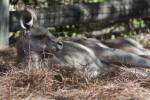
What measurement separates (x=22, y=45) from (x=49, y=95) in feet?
3.43

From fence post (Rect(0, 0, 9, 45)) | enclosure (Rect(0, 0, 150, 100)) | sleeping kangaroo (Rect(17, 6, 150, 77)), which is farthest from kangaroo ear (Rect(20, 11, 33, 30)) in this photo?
fence post (Rect(0, 0, 9, 45))

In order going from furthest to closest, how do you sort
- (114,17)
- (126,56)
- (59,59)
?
1. (114,17)
2. (126,56)
3. (59,59)

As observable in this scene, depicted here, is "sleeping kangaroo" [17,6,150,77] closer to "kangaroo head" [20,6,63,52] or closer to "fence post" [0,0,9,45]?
"kangaroo head" [20,6,63,52]

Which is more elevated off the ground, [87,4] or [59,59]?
[87,4]

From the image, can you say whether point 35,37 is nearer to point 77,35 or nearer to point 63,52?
point 63,52

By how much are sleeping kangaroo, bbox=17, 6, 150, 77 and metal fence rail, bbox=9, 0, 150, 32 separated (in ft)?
4.39

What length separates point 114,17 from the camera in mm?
7922

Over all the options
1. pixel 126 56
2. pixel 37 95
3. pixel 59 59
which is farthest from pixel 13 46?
pixel 37 95

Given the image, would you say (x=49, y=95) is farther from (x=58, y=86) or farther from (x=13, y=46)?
(x=13, y=46)

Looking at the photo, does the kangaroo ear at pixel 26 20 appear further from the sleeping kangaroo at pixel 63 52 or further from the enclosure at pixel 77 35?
the enclosure at pixel 77 35

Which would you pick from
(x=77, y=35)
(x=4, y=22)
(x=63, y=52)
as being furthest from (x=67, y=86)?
(x=77, y=35)

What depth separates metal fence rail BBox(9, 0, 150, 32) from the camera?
712 centimetres

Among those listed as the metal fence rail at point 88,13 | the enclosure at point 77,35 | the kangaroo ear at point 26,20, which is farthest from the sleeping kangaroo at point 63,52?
the metal fence rail at point 88,13

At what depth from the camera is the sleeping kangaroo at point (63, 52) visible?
4.69m
